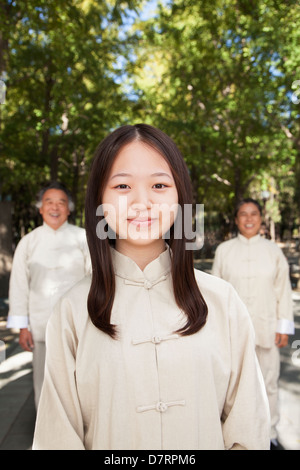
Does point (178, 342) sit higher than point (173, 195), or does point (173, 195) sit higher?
point (173, 195)

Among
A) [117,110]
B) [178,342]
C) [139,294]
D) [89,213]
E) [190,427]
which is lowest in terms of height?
[190,427]

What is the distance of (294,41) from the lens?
11109 mm

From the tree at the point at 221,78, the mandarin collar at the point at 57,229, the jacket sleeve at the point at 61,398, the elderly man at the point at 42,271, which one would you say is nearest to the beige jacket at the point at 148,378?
the jacket sleeve at the point at 61,398

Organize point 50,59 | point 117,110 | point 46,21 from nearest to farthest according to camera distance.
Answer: point 46,21 < point 50,59 < point 117,110

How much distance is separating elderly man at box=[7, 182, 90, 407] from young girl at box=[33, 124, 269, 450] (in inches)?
105

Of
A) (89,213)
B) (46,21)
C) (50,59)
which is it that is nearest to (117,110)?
(50,59)

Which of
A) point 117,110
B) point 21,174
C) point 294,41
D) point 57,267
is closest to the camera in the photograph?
point 57,267

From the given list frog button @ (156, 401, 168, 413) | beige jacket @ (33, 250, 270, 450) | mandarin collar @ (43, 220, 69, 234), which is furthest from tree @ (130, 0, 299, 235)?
frog button @ (156, 401, 168, 413)

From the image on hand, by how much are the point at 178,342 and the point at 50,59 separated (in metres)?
12.2

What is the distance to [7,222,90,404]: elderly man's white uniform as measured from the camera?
4.21 m

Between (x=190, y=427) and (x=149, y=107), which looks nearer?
(x=190, y=427)

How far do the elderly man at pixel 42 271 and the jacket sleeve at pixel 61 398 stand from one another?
2.64m
